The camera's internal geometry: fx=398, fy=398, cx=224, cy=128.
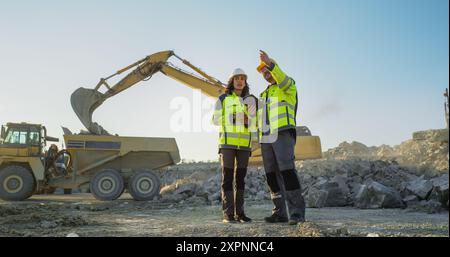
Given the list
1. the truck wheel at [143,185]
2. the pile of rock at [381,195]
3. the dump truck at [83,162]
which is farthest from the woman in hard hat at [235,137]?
the dump truck at [83,162]

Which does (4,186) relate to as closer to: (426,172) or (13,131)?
(13,131)

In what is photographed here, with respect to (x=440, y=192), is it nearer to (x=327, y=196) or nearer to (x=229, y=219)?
(x=327, y=196)

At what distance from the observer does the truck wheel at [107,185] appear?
1033cm

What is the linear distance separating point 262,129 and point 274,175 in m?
0.58

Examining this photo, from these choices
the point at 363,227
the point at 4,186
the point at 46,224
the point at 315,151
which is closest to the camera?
the point at 363,227

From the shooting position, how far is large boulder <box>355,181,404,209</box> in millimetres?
6469

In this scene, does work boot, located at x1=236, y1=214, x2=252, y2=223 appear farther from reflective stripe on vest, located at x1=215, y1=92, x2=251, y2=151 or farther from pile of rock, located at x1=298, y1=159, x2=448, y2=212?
pile of rock, located at x1=298, y1=159, x2=448, y2=212

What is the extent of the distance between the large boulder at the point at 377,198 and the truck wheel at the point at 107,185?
6219 mm

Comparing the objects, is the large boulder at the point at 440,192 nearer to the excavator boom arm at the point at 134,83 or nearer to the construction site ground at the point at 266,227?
the construction site ground at the point at 266,227

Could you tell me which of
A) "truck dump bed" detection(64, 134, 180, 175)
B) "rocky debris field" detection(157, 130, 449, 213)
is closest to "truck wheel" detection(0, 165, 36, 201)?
"truck dump bed" detection(64, 134, 180, 175)

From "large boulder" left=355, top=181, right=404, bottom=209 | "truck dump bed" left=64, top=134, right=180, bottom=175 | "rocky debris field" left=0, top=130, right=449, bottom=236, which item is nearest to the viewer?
"rocky debris field" left=0, top=130, right=449, bottom=236

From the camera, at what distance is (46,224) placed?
481cm

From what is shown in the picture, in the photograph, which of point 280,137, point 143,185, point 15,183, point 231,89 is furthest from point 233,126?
point 15,183
